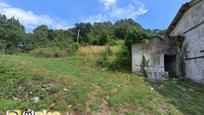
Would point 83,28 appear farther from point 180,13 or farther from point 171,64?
point 171,64

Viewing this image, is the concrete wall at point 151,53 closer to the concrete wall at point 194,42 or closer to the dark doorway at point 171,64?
the dark doorway at point 171,64

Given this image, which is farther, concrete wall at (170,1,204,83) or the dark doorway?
the dark doorway

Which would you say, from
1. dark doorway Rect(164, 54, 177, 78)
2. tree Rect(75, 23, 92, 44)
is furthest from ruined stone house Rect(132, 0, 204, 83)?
tree Rect(75, 23, 92, 44)

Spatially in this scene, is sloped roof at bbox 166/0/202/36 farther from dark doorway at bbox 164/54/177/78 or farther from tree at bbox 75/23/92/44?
tree at bbox 75/23/92/44

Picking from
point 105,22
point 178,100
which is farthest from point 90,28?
point 178,100

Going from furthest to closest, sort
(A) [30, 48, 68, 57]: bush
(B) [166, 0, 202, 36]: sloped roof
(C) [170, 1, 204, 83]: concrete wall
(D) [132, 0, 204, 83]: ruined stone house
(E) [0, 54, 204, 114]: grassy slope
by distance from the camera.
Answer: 1. (A) [30, 48, 68, 57]: bush
2. (B) [166, 0, 202, 36]: sloped roof
3. (D) [132, 0, 204, 83]: ruined stone house
4. (C) [170, 1, 204, 83]: concrete wall
5. (E) [0, 54, 204, 114]: grassy slope

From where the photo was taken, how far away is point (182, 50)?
1266cm

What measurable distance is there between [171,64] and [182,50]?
3.68ft

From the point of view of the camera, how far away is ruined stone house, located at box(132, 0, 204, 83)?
1116cm

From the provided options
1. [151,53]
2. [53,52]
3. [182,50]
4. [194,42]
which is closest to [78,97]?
[151,53]

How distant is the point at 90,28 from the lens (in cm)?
3506

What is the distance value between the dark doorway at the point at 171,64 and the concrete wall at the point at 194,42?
724mm

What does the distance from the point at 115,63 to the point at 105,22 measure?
31.2 metres

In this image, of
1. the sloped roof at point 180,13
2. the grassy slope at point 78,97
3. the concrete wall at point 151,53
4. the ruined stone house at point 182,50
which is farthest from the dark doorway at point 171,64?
the grassy slope at point 78,97
